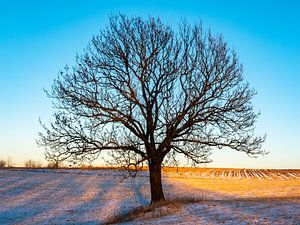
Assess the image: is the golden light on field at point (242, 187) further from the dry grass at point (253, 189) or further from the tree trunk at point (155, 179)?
the tree trunk at point (155, 179)

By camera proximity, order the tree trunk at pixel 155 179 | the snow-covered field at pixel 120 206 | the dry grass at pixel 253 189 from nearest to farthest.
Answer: the snow-covered field at pixel 120 206 → the tree trunk at pixel 155 179 → the dry grass at pixel 253 189

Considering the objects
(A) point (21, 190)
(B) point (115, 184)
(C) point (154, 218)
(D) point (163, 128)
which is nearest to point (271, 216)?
(C) point (154, 218)

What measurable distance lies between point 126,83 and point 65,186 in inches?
1059

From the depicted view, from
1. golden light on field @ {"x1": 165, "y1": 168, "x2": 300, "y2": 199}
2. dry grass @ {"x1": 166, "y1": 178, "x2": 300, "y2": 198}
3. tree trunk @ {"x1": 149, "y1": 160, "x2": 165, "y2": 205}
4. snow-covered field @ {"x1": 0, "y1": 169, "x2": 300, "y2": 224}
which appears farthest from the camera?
golden light on field @ {"x1": 165, "y1": 168, "x2": 300, "y2": 199}

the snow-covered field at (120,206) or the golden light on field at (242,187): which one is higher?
the golden light on field at (242,187)

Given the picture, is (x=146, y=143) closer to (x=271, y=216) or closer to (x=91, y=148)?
(x=91, y=148)

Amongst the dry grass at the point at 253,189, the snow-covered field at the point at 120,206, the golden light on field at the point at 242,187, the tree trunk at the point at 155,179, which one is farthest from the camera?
the golden light on field at the point at 242,187

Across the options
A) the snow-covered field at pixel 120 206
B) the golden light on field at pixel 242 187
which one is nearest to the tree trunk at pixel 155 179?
the snow-covered field at pixel 120 206

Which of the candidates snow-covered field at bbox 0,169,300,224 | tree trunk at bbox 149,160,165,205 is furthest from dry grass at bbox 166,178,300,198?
tree trunk at bbox 149,160,165,205

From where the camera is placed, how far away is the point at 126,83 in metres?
21.1

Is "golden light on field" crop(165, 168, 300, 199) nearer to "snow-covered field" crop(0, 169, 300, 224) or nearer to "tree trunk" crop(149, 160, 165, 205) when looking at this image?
"snow-covered field" crop(0, 169, 300, 224)

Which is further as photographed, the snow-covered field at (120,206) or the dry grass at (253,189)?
the dry grass at (253,189)

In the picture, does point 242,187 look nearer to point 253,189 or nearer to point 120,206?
point 253,189

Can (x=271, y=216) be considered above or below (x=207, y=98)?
below
